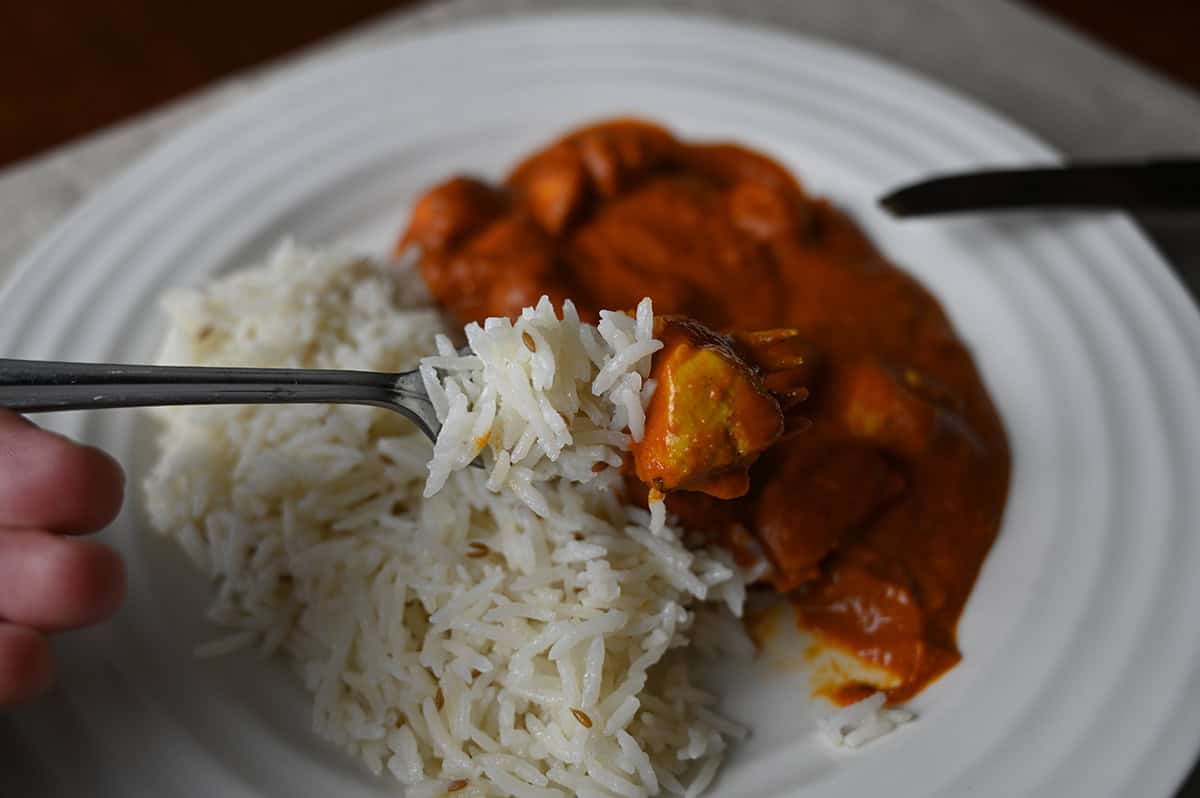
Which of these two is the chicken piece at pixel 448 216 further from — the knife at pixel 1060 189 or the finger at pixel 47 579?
the finger at pixel 47 579

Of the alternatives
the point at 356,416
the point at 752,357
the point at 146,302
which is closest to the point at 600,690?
the point at 752,357

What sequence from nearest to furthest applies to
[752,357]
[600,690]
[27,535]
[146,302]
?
[27,535]
[752,357]
[600,690]
[146,302]

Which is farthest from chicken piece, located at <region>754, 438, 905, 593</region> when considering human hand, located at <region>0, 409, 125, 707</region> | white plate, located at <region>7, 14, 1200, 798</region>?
human hand, located at <region>0, 409, 125, 707</region>

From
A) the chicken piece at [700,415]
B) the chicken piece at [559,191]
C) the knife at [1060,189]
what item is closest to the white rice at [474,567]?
the chicken piece at [700,415]

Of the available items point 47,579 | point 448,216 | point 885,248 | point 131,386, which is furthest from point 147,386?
point 885,248

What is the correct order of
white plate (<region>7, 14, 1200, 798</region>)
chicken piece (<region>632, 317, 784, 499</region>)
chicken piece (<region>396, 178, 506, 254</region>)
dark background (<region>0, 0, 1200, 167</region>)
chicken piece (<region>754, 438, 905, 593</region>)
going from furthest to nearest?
dark background (<region>0, 0, 1200, 167</region>) → chicken piece (<region>396, 178, 506, 254</region>) → chicken piece (<region>754, 438, 905, 593</region>) → white plate (<region>7, 14, 1200, 798</region>) → chicken piece (<region>632, 317, 784, 499</region>)

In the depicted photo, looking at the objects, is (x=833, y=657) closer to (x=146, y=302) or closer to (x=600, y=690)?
(x=600, y=690)

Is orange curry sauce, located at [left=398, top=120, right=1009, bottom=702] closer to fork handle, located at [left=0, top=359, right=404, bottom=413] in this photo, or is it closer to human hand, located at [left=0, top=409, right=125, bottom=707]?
fork handle, located at [left=0, top=359, right=404, bottom=413]
